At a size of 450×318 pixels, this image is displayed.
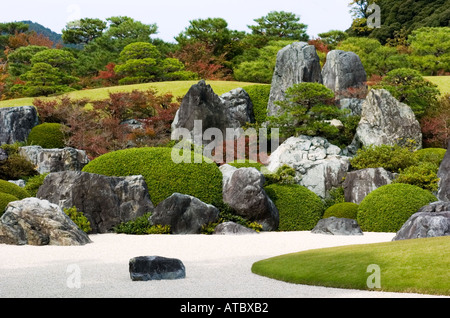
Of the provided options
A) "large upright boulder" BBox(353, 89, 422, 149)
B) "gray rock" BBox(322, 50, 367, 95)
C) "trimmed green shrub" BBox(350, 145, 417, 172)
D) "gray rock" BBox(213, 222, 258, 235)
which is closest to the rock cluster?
"gray rock" BBox(213, 222, 258, 235)

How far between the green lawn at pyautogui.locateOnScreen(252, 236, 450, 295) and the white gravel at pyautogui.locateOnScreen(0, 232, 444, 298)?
0.20m

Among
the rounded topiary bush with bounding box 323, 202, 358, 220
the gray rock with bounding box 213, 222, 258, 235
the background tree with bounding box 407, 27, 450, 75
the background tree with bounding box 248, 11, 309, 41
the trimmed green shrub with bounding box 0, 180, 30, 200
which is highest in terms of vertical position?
the background tree with bounding box 248, 11, 309, 41

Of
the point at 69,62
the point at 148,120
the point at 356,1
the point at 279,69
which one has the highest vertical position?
the point at 356,1

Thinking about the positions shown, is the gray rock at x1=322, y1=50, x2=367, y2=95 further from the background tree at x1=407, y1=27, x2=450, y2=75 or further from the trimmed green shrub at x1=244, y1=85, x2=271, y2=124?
the background tree at x1=407, y1=27, x2=450, y2=75

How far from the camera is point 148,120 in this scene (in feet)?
67.7

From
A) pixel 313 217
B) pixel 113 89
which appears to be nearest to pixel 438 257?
pixel 313 217

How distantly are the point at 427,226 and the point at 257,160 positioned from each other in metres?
8.24

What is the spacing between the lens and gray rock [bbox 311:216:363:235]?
11.6 metres

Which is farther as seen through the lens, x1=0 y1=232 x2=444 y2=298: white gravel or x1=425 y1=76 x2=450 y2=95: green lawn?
x1=425 y1=76 x2=450 y2=95: green lawn

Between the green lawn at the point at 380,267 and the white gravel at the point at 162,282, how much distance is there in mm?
203

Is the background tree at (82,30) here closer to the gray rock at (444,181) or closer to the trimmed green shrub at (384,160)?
the trimmed green shrub at (384,160)

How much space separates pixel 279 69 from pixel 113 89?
11.3 metres

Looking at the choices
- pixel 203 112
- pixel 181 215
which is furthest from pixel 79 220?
pixel 203 112
